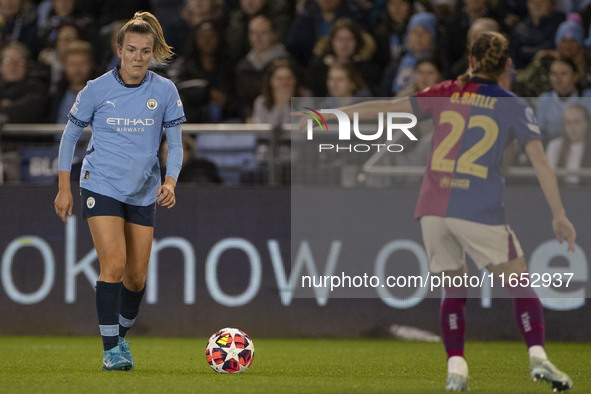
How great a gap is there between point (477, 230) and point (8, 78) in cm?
801

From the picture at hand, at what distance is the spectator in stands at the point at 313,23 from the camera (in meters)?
12.9

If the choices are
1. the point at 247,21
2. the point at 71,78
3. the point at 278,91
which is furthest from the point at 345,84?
the point at 71,78

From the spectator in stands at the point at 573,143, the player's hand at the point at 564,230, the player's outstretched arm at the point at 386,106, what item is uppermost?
the player's outstretched arm at the point at 386,106

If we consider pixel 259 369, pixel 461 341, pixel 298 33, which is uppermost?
pixel 298 33

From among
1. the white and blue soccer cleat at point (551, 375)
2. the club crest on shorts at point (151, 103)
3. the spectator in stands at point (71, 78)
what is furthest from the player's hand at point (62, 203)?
the spectator in stands at point (71, 78)

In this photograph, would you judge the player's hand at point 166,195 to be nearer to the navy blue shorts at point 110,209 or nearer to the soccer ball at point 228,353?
the navy blue shorts at point 110,209

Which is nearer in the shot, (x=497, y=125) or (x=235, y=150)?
(x=497, y=125)

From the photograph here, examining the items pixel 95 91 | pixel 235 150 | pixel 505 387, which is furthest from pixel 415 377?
pixel 235 150

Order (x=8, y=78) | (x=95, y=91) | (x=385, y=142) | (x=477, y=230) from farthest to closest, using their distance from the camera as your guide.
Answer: (x=8, y=78) < (x=385, y=142) < (x=95, y=91) < (x=477, y=230)

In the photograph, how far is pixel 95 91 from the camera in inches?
268

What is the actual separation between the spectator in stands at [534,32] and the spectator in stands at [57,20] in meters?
5.42

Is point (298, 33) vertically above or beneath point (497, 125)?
above

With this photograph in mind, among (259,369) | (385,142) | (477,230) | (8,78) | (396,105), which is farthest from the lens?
(8,78)

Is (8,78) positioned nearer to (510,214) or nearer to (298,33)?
(298,33)
